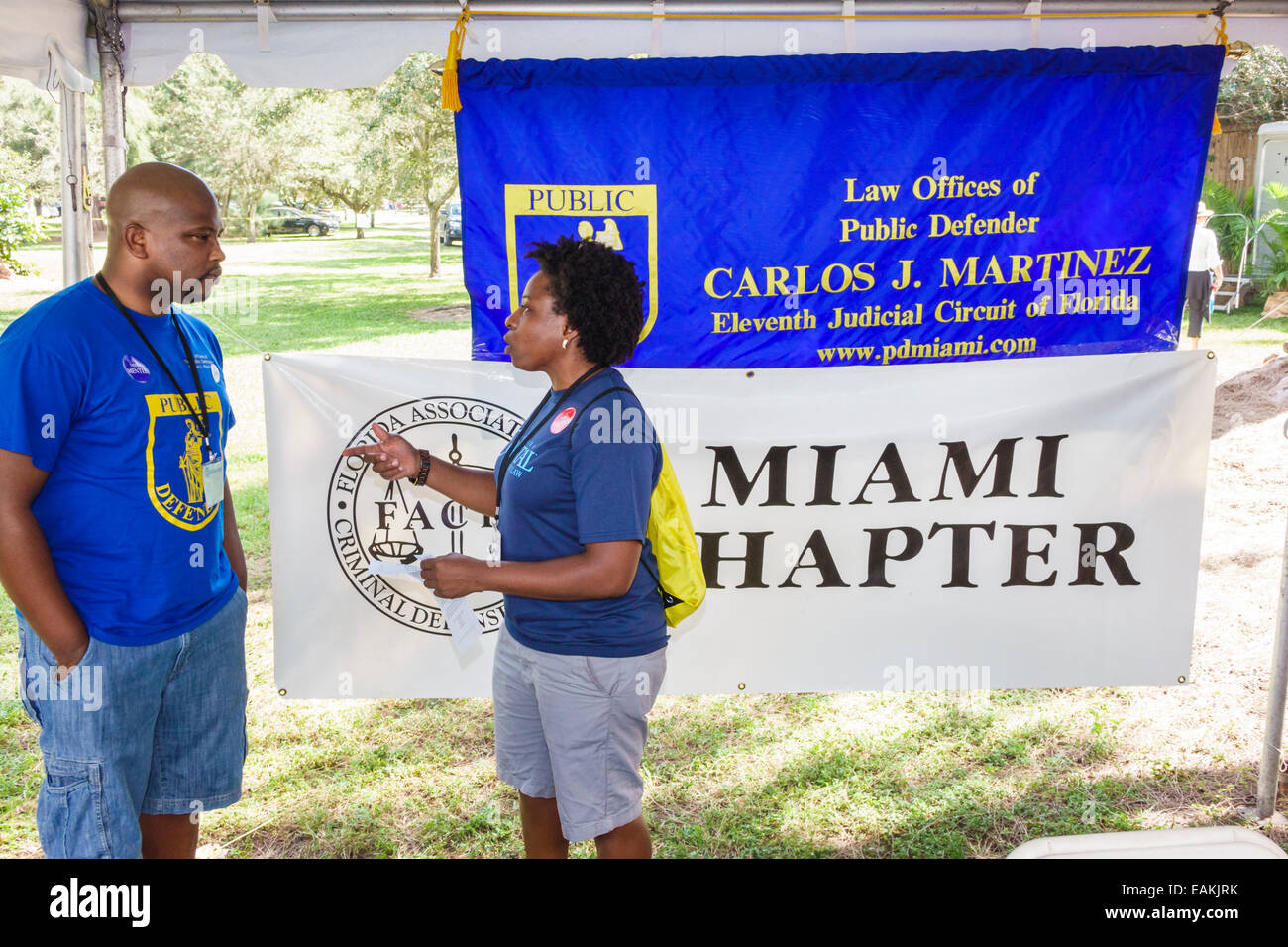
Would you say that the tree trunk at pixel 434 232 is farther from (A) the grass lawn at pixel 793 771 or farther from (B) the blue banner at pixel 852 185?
(B) the blue banner at pixel 852 185

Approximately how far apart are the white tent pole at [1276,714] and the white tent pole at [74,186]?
14.6 ft

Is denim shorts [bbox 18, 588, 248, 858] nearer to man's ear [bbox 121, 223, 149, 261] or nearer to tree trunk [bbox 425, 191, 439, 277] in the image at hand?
man's ear [bbox 121, 223, 149, 261]

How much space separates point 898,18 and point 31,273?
A: 18139 millimetres

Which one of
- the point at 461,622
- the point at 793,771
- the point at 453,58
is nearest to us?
the point at 461,622

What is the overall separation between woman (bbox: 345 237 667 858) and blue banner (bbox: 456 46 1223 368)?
4.17 ft

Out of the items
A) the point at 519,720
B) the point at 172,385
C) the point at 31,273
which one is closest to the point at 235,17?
the point at 172,385

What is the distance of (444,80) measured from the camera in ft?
11.8

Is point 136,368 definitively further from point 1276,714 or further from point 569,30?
point 1276,714

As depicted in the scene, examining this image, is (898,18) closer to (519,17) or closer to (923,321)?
(923,321)

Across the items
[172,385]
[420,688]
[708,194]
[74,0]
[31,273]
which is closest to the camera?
[172,385]

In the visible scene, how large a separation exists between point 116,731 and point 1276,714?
3.73 meters

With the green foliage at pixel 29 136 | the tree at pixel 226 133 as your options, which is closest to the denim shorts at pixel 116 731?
the tree at pixel 226 133

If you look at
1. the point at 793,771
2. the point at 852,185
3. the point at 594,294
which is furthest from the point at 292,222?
the point at 594,294

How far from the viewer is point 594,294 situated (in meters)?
2.50
